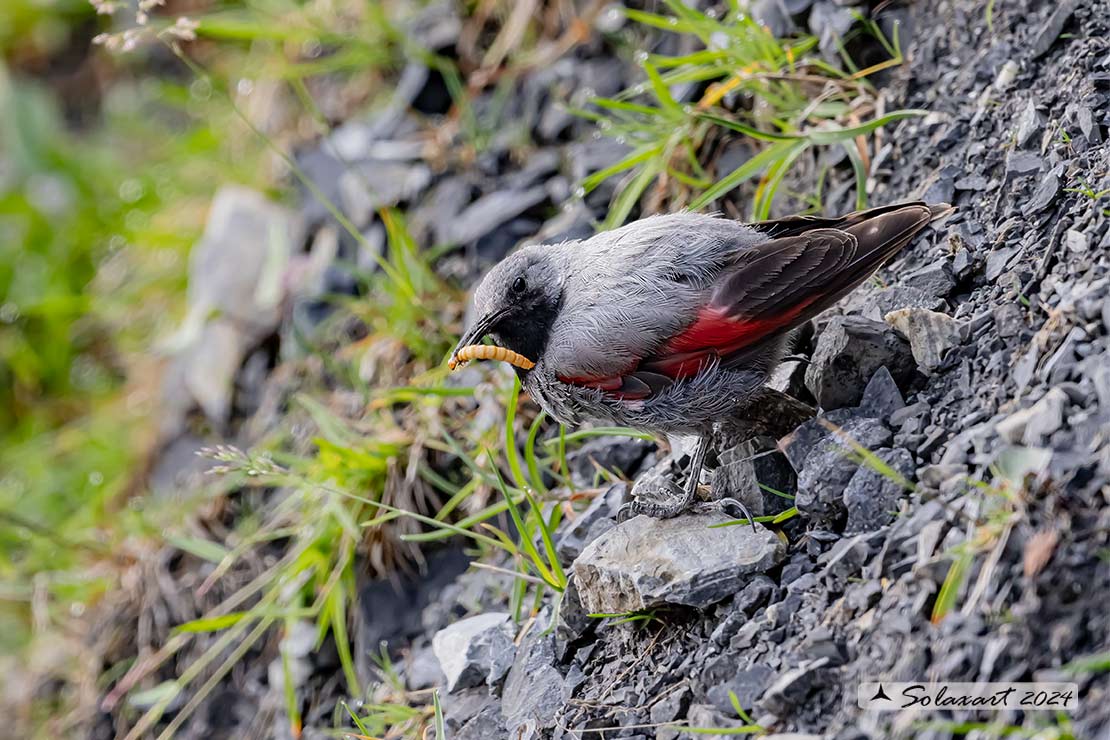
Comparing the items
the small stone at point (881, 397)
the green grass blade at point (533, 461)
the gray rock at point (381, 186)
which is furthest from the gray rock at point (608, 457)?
the gray rock at point (381, 186)

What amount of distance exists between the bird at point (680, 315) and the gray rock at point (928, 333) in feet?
0.70

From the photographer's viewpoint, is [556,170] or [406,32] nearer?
[556,170]

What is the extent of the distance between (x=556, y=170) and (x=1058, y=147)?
118 inches

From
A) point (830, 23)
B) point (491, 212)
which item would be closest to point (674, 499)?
point (830, 23)

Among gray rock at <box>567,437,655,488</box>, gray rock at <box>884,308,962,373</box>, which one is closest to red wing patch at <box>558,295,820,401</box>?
gray rock at <box>884,308,962,373</box>

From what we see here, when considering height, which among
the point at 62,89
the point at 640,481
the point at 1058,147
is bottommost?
the point at 62,89

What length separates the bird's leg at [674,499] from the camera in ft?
12.7

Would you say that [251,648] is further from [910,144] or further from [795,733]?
[910,144]

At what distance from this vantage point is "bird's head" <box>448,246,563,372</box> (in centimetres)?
409

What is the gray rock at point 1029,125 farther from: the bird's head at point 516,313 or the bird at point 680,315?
the bird's head at point 516,313

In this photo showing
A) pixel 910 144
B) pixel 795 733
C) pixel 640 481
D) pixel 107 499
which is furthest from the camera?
pixel 107 499

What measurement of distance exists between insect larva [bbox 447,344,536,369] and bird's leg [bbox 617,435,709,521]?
65cm

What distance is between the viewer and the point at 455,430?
5301 mm

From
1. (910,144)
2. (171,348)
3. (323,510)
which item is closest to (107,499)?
Result: (171,348)
